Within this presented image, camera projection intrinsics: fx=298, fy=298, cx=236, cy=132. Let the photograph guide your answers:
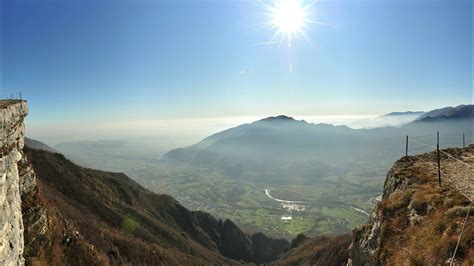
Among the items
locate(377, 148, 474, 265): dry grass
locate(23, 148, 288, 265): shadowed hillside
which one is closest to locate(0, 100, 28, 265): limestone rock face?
locate(23, 148, 288, 265): shadowed hillside

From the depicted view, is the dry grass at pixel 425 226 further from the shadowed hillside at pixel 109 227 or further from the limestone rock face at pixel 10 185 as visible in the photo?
the shadowed hillside at pixel 109 227

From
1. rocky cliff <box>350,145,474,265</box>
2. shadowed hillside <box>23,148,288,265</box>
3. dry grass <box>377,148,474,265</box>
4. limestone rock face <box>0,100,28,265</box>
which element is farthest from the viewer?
shadowed hillside <box>23,148,288,265</box>

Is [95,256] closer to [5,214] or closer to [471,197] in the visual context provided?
[5,214]

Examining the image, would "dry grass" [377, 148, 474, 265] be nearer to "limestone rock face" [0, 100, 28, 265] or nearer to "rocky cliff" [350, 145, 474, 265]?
"rocky cliff" [350, 145, 474, 265]

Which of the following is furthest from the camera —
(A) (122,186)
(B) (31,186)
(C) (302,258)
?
(A) (122,186)

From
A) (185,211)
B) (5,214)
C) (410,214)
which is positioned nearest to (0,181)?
(5,214)

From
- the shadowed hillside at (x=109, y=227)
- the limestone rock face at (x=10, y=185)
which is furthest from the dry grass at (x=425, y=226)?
the shadowed hillside at (x=109, y=227)

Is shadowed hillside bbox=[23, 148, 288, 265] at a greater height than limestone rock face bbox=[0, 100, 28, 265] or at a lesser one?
lesser
